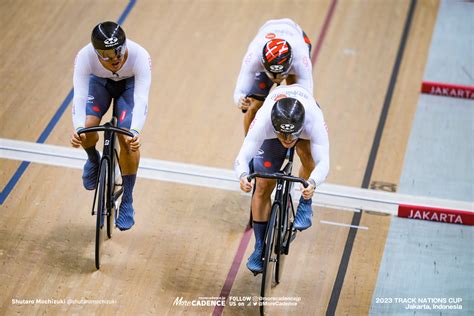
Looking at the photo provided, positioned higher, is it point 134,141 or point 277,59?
point 277,59

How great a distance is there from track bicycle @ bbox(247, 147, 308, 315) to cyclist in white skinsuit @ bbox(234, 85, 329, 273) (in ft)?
0.33

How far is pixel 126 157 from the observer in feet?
16.6

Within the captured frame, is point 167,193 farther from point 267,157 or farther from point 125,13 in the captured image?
point 125,13

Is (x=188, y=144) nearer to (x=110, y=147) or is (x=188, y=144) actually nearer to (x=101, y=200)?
(x=110, y=147)

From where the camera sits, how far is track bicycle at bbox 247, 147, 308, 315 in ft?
14.6

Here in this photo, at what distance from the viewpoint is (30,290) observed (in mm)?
4977

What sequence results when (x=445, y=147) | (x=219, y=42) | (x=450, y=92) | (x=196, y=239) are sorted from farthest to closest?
(x=219, y=42)
(x=450, y=92)
(x=445, y=147)
(x=196, y=239)

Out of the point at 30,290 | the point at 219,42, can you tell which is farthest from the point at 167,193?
the point at 219,42

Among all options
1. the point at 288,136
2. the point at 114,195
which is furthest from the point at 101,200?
the point at 288,136

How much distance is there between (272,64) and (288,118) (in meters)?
0.65

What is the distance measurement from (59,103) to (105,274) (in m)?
1.95

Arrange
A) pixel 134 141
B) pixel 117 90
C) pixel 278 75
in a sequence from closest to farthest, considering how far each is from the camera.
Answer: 1. pixel 134 141
2. pixel 278 75
3. pixel 117 90

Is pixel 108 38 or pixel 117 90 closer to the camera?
pixel 108 38

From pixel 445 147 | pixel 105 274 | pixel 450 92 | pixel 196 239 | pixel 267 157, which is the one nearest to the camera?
pixel 267 157
